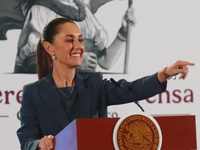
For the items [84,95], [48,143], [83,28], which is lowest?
[48,143]

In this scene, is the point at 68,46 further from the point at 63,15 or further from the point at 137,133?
the point at 63,15

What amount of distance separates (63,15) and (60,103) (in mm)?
1290

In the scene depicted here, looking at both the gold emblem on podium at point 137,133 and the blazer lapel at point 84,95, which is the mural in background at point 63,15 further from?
the gold emblem on podium at point 137,133

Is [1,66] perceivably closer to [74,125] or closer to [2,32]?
[2,32]

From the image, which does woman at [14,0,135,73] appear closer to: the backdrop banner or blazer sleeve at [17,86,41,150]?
the backdrop banner

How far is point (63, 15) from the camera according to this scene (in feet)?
10.2

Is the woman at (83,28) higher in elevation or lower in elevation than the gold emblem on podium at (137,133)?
higher

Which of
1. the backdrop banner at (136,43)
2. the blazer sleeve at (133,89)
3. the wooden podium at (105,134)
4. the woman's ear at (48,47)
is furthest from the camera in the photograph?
the backdrop banner at (136,43)

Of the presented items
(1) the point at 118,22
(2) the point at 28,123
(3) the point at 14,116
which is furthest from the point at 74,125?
(1) the point at 118,22

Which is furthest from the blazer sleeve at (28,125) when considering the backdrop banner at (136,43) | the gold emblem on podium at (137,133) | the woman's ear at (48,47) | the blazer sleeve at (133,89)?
the backdrop banner at (136,43)

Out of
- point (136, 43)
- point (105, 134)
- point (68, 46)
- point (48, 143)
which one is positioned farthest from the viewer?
point (136, 43)

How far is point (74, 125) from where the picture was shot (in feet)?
4.89

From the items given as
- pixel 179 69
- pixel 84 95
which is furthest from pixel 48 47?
pixel 179 69

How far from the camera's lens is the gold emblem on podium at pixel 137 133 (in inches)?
59.9
